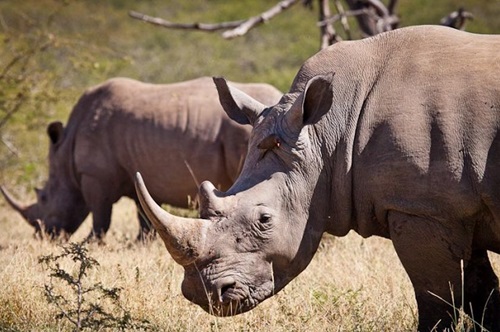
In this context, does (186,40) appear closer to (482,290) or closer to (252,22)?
(252,22)

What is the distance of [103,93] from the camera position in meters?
11.2

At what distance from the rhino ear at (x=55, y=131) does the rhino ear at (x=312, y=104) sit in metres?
6.28

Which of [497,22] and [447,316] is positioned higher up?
[447,316]

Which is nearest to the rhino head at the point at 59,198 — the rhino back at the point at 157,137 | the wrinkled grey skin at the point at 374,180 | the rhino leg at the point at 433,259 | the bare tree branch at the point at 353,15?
the rhino back at the point at 157,137

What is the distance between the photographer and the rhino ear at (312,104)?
207 inches

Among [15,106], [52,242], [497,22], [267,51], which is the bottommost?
[267,51]

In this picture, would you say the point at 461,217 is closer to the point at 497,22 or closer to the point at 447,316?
the point at 447,316

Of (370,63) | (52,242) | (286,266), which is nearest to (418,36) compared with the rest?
(370,63)

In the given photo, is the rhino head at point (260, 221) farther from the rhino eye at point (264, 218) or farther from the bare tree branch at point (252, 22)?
the bare tree branch at point (252, 22)

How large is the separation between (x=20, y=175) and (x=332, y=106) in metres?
10.8

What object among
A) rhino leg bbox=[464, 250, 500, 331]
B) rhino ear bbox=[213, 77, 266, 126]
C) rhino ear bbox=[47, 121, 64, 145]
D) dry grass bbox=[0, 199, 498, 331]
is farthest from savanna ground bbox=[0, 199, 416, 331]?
rhino ear bbox=[47, 121, 64, 145]

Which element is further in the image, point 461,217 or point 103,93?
point 103,93

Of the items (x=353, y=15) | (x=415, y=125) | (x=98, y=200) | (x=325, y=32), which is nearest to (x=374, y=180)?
(x=415, y=125)

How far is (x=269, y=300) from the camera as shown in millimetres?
6457
